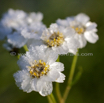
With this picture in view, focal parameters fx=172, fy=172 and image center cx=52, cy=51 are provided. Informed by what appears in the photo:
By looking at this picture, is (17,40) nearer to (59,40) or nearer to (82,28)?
(59,40)

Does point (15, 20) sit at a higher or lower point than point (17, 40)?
higher

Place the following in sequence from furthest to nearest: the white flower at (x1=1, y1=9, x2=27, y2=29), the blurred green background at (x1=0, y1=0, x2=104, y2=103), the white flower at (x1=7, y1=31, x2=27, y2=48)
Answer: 1. the blurred green background at (x1=0, y1=0, x2=104, y2=103)
2. the white flower at (x1=1, y1=9, x2=27, y2=29)
3. the white flower at (x1=7, y1=31, x2=27, y2=48)

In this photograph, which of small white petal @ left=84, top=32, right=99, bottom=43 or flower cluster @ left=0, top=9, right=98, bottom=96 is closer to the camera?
flower cluster @ left=0, top=9, right=98, bottom=96

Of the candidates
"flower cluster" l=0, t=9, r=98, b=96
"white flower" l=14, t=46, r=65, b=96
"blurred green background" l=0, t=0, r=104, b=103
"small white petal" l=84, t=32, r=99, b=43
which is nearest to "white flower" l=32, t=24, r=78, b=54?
"flower cluster" l=0, t=9, r=98, b=96

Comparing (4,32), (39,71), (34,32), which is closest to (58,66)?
(39,71)

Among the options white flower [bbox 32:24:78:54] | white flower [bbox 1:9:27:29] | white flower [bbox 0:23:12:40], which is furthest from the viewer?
white flower [bbox 1:9:27:29]

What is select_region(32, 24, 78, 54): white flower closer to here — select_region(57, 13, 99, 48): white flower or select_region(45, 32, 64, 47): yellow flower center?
select_region(45, 32, 64, 47): yellow flower center
